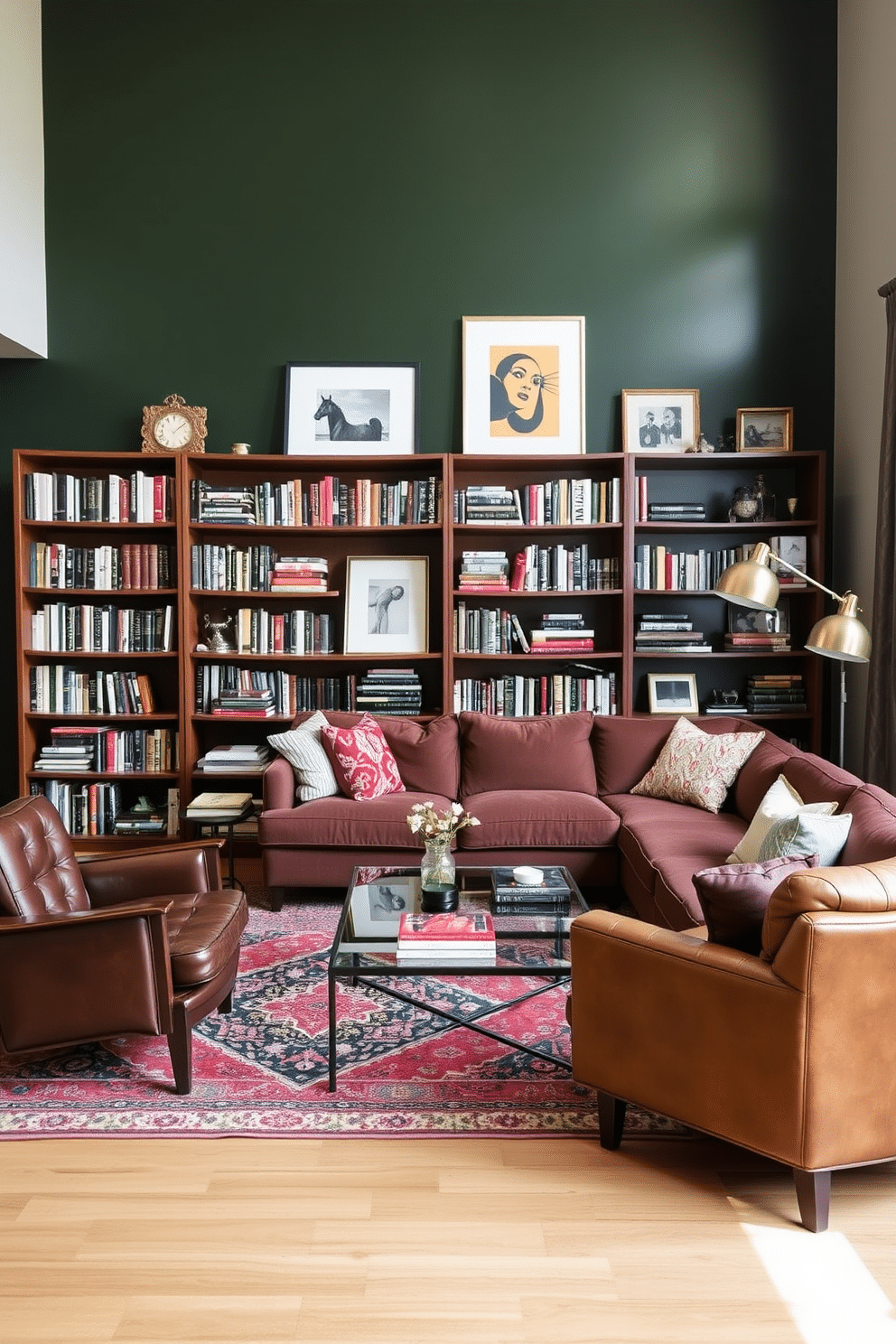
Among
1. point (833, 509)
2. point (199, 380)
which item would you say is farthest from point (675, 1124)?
point (199, 380)

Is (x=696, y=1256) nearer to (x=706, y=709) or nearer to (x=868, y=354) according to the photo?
(x=706, y=709)

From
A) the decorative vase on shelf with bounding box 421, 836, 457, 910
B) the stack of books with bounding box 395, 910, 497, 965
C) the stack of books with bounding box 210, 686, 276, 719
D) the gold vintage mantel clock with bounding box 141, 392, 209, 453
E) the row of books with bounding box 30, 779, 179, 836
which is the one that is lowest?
the row of books with bounding box 30, 779, 179, 836

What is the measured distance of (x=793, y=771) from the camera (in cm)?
400

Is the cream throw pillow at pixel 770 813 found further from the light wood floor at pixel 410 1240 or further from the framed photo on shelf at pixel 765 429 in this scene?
the framed photo on shelf at pixel 765 429

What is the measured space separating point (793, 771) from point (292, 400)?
3.32 metres

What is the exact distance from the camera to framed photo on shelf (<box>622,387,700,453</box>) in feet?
18.0

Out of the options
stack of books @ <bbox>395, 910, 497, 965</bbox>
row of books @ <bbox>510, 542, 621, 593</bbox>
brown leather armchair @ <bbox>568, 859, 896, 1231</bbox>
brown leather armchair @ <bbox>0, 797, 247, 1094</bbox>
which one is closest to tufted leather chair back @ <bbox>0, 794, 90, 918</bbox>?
brown leather armchair @ <bbox>0, 797, 247, 1094</bbox>

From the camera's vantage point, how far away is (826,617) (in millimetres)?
4094

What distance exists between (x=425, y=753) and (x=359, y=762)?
1.41ft

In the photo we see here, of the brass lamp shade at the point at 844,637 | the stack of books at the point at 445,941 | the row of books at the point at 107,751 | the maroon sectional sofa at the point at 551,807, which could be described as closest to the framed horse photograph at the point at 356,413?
the maroon sectional sofa at the point at 551,807

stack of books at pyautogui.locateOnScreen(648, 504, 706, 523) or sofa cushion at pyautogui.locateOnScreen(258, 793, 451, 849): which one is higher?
stack of books at pyautogui.locateOnScreen(648, 504, 706, 523)

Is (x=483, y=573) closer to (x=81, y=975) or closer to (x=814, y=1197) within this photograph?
(x=81, y=975)

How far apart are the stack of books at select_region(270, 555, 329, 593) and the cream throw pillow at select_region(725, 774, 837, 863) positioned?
2.71 m

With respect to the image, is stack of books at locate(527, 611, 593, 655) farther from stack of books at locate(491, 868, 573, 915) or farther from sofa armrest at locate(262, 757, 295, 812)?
stack of books at locate(491, 868, 573, 915)
